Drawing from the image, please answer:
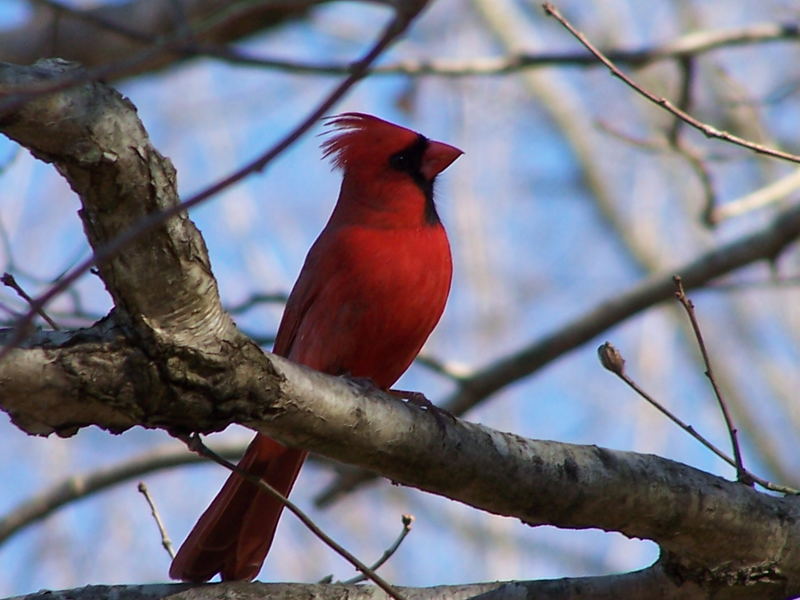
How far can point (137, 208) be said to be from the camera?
1.62 m

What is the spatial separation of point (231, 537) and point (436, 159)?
1266 mm

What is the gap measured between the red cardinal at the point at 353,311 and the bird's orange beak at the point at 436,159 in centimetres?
13

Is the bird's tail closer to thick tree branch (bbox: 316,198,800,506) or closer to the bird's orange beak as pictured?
the bird's orange beak

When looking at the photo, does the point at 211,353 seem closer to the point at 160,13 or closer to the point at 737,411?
the point at 160,13

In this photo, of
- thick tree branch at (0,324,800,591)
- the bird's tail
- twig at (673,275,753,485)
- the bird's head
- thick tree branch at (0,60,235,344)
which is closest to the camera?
thick tree branch at (0,60,235,344)

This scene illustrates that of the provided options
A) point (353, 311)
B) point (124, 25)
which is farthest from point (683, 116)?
point (124, 25)

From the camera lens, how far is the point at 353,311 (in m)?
2.89

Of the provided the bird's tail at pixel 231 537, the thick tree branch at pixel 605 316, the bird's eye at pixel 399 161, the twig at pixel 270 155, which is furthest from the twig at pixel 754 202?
the twig at pixel 270 155

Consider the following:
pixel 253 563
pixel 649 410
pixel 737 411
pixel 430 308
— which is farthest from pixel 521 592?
pixel 737 411

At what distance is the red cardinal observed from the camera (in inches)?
Answer: 108

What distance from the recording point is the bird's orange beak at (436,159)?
3289mm

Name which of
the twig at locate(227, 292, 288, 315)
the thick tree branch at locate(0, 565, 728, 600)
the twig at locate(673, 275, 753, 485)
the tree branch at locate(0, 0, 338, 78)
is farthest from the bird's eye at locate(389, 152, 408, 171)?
the tree branch at locate(0, 0, 338, 78)

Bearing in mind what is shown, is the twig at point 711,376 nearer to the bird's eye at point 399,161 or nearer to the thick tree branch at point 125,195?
the thick tree branch at point 125,195

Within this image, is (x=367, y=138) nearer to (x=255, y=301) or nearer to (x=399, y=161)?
(x=399, y=161)
